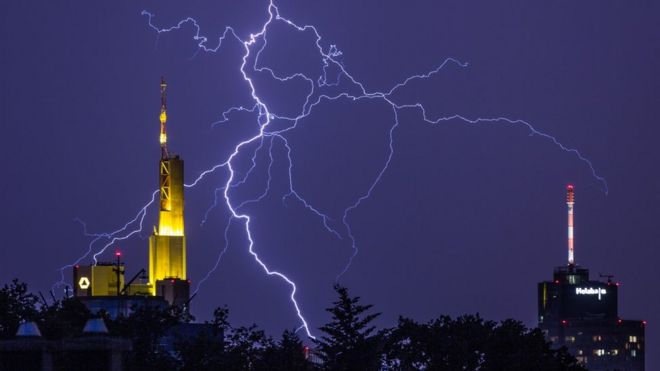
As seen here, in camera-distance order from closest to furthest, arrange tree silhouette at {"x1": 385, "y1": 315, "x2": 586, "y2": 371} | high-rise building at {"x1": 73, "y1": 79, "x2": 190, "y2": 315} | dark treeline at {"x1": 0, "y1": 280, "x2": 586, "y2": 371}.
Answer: dark treeline at {"x1": 0, "y1": 280, "x2": 586, "y2": 371} → tree silhouette at {"x1": 385, "y1": 315, "x2": 586, "y2": 371} → high-rise building at {"x1": 73, "y1": 79, "x2": 190, "y2": 315}

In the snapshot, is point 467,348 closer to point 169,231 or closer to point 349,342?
point 349,342

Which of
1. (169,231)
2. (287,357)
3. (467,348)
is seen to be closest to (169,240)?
(169,231)

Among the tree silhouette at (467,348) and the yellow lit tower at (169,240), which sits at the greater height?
the yellow lit tower at (169,240)

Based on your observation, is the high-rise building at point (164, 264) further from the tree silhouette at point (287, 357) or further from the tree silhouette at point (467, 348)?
the tree silhouette at point (287, 357)

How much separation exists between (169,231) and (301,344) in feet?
148

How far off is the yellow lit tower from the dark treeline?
110ft

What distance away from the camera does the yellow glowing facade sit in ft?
310

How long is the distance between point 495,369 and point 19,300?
14062mm

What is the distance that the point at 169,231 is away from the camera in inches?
3792

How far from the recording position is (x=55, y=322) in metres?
43.8

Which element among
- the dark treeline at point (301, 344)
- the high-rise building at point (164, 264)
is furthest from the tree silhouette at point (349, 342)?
the high-rise building at point (164, 264)

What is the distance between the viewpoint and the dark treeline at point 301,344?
1786 inches

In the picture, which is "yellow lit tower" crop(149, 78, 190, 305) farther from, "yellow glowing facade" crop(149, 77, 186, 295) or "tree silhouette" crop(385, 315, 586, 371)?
"tree silhouette" crop(385, 315, 586, 371)

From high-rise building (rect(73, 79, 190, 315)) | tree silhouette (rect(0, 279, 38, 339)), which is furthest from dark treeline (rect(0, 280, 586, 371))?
high-rise building (rect(73, 79, 190, 315))
